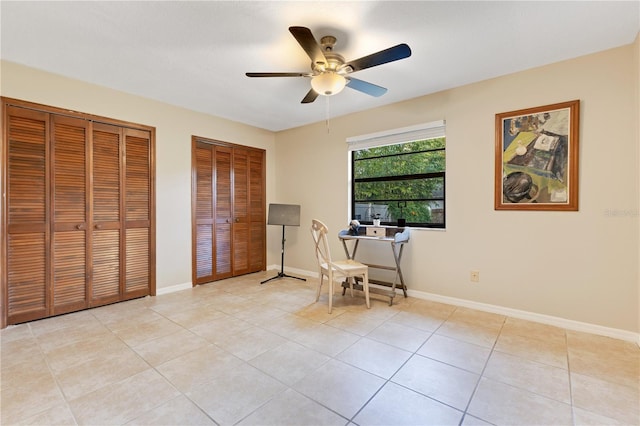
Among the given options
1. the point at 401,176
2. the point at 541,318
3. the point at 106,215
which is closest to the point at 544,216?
the point at 541,318

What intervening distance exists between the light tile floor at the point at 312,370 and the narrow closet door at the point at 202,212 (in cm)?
112

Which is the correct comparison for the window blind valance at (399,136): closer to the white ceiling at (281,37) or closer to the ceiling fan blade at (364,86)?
the white ceiling at (281,37)

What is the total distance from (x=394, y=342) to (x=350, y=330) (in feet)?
1.34

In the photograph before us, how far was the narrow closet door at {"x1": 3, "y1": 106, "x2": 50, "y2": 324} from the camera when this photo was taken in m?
2.70

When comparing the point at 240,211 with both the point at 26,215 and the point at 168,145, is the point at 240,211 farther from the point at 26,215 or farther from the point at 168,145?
the point at 26,215

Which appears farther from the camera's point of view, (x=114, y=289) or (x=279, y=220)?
(x=279, y=220)

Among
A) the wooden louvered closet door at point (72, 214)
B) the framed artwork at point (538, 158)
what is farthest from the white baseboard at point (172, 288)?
the framed artwork at point (538, 158)

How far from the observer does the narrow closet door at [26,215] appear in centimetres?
270

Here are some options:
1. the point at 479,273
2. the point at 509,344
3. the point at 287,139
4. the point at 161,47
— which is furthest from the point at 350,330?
the point at 287,139

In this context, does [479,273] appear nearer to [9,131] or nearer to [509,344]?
[509,344]

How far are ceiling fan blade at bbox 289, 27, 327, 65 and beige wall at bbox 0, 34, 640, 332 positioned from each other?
1.44 meters

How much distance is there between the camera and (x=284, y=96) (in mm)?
3453

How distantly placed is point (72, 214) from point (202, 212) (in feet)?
4.73

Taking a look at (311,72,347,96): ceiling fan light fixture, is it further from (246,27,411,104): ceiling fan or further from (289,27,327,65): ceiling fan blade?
(289,27,327,65): ceiling fan blade
